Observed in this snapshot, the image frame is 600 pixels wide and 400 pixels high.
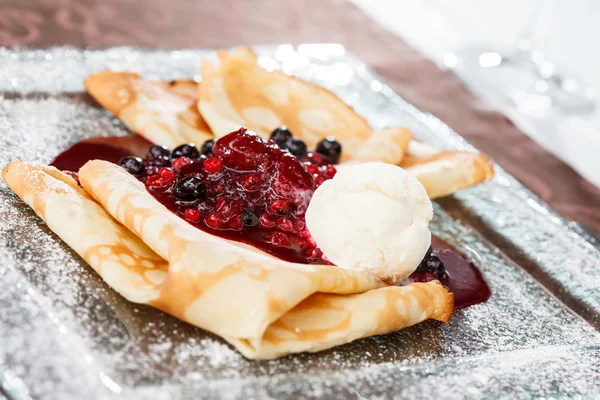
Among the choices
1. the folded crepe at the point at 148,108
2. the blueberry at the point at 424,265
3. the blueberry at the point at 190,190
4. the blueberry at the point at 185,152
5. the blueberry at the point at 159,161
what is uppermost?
the blueberry at the point at 424,265

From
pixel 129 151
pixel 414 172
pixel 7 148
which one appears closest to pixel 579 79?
pixel 414 172

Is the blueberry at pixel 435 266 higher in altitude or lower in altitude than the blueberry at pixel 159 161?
higher

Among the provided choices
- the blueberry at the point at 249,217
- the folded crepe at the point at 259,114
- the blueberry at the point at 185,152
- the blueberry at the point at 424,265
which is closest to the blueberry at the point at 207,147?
the blueberry at the point at 185,152

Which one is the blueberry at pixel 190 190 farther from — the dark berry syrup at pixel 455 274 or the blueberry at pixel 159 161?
the dark berry syrup at pixel 455 274

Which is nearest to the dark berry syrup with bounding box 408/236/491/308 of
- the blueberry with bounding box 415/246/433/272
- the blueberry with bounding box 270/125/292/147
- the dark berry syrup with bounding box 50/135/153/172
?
the blueberry with bounding box 415/246/433/272

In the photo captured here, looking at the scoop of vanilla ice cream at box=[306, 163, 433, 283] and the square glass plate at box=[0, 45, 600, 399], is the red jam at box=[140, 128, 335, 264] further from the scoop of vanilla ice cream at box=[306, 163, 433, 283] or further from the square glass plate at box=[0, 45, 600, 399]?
the square glass plate at box=[0, 45, 600, 399]

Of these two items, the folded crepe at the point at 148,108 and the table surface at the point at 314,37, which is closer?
the folded crepe at the point at 148,108
